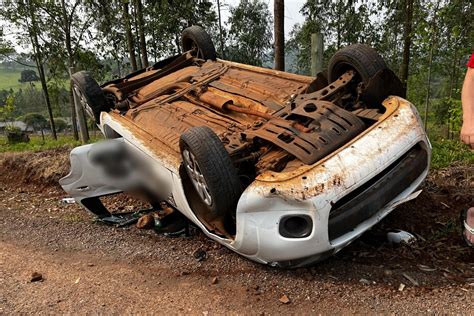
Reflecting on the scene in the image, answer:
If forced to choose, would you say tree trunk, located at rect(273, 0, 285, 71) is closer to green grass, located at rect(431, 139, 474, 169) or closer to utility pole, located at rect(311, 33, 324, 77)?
utility pole, located at rect(311, 33, 324, 77)

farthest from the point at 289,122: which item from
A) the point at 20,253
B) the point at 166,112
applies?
the point at 20,253

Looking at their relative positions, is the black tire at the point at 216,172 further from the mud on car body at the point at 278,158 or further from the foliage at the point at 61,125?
the foliage at the point at 61,125

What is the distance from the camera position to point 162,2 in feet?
49.7

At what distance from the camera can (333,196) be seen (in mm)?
2553

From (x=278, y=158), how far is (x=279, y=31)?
562 centimetres

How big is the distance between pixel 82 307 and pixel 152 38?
15.2 meters

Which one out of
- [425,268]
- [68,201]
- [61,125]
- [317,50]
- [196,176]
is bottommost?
[61,125]

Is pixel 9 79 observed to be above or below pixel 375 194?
below

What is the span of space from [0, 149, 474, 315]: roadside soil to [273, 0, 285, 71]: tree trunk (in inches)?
177

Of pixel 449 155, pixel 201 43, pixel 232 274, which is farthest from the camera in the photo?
pixel 201 43

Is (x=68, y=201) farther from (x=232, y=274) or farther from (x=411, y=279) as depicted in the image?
(x=411, y=279)

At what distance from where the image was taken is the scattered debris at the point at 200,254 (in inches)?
136

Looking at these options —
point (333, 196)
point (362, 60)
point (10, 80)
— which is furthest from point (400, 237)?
point (10, 80)

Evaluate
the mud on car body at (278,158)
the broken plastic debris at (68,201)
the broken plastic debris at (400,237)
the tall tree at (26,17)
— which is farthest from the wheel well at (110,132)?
the tall tree at (26,17)
